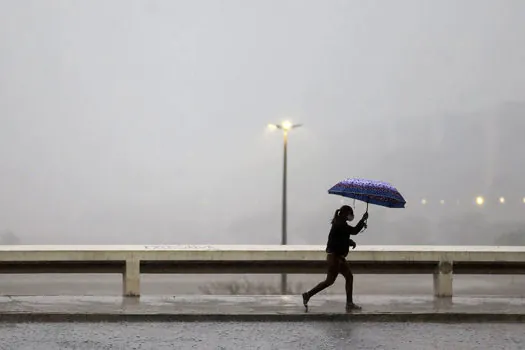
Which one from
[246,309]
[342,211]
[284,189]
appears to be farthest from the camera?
[284,189]

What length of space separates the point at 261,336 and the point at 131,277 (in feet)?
12.8

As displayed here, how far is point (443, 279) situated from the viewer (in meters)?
12.2

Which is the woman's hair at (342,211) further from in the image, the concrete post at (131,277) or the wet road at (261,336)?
the concrete post at (131,277)

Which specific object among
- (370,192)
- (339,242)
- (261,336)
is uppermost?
(370,192)

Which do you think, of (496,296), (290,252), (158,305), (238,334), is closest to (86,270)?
(158,305)

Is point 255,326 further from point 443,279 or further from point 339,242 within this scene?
point 443,279

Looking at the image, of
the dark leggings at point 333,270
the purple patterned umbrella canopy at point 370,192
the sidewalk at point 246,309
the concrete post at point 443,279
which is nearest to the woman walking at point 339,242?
the dark leggings at point 333,270

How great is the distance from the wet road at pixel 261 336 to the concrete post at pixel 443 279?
2.46m

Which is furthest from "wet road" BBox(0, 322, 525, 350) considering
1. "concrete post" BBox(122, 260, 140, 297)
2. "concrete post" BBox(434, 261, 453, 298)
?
"concrete post" BBox(434, 261, 453, 298)

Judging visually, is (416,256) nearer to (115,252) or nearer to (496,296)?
(496,296)

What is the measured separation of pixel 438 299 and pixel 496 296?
1.53 meters

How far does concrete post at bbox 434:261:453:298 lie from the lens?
40.1 feet

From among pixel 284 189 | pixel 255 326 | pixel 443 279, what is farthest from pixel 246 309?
pixel 284 189

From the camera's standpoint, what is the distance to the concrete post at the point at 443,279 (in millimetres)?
12227
